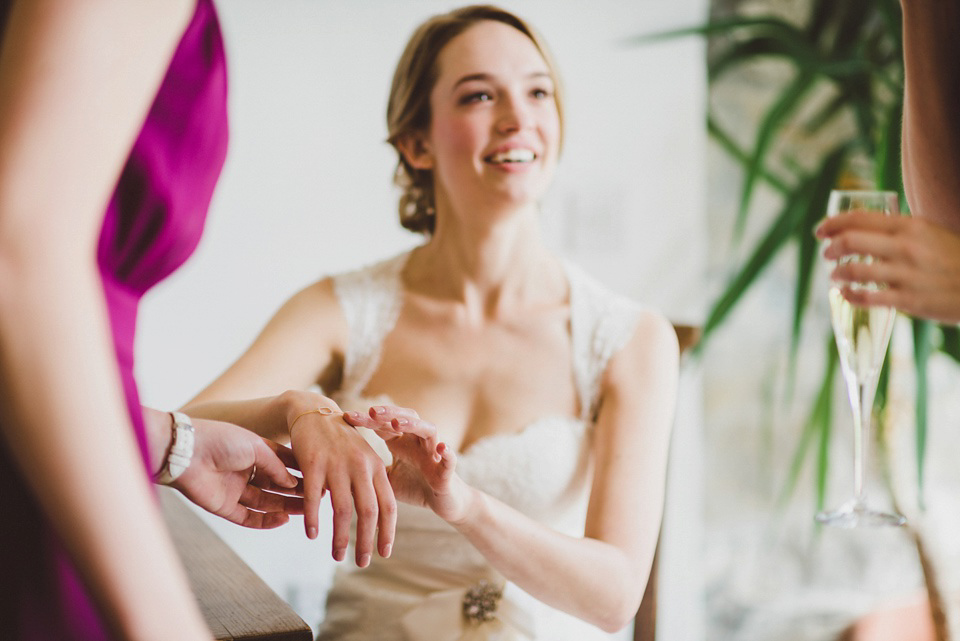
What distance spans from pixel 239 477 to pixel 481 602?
0.45 meters

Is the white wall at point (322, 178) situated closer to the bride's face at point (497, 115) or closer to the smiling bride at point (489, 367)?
the smiling bride at point (489, 367)

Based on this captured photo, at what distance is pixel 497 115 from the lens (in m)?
1.18

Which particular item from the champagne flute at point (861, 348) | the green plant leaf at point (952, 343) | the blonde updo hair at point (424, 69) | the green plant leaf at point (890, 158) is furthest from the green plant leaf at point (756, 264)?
the champagne flute at point (861, 348)

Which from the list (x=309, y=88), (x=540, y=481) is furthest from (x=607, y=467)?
(x=309, y=88)

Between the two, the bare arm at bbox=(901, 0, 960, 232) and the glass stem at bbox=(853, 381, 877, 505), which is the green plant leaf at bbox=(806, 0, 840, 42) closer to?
the bare arm at bbox=(901, 0, 960, 232)

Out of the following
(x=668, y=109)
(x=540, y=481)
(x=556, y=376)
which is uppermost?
(x=668, y=109)

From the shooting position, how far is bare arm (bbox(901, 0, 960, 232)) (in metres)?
0.79

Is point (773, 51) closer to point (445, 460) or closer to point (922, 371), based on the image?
point (922, 371)

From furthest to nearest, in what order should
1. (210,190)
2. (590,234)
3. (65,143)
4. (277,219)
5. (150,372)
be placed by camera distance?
(590,234) → (277,219) → (150,372) → (210,190) → (65,143)

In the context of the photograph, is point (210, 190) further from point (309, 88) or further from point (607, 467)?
point (309, 88)

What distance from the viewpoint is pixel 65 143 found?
333mm

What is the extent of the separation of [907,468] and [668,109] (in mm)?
1027

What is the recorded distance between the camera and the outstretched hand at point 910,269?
0.56m

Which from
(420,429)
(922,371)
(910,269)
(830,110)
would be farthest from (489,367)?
(830,110)
